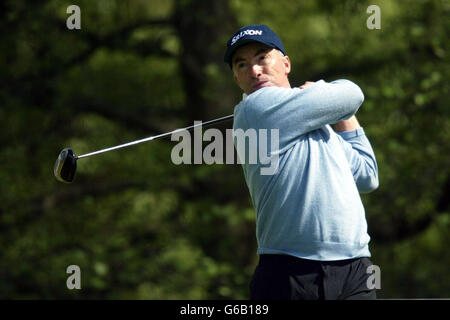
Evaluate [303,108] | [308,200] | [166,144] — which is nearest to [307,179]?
[308,200]

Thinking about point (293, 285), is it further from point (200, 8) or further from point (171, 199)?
point (171, 199)

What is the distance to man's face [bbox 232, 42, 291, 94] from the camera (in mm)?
3107

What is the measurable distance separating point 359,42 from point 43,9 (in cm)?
362

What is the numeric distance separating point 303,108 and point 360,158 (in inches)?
14.9

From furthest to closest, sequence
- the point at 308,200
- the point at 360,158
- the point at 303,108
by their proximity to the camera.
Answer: the point at 360,158 → the point at 303,108 → the point at 308,200

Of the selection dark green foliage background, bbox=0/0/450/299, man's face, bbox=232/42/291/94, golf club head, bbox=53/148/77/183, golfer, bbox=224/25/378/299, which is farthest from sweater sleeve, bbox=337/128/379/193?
dark green foliage background, bbox=0/0/450/299

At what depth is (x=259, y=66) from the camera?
312cm

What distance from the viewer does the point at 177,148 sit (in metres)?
8.49

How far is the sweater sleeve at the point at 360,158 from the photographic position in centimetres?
307

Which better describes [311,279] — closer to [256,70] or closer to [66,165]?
[256,70]

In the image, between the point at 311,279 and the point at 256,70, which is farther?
the point at 256,70

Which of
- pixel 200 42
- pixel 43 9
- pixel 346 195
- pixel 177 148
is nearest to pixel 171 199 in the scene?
pixel 177 148

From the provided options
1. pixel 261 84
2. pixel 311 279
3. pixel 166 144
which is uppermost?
pixel 166 144
